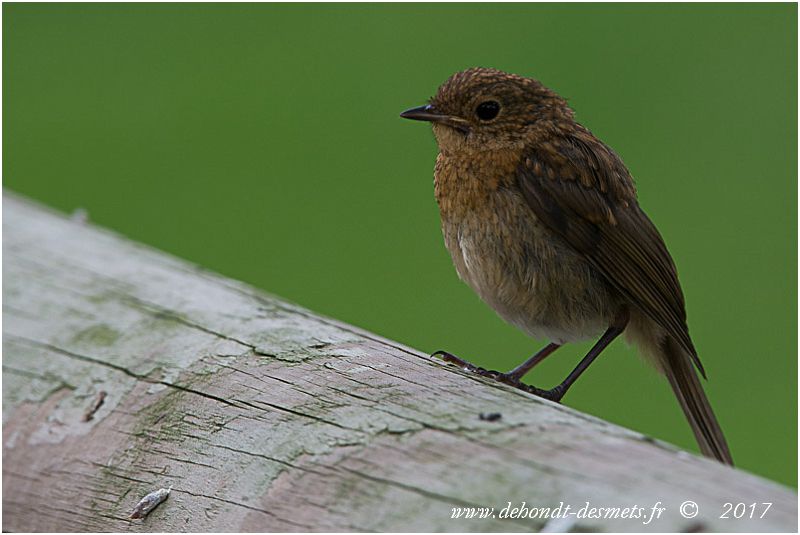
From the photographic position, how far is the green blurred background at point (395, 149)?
247 inches

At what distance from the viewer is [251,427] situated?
7.27 feet

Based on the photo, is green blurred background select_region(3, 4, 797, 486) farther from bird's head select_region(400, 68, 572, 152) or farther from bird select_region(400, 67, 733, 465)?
bird's head select_region(400, 68, 572, 152)

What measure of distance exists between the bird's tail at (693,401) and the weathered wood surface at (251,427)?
53.3 inches

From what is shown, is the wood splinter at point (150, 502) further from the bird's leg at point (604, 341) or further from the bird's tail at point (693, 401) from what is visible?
the bird's tail at point (693, 401)

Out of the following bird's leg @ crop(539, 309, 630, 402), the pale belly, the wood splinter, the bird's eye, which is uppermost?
the bird's eye

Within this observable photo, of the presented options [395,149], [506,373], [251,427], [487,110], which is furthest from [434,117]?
[395,149]

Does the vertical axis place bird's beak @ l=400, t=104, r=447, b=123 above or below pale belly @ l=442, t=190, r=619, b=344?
above

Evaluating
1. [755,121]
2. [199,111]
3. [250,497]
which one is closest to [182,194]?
[199,111]

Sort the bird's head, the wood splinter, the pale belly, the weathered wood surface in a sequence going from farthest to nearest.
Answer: the bird's head, the pale belly, the wood splinter, the weathered wood surface

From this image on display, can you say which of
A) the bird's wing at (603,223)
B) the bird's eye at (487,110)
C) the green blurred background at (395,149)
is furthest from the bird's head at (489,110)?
the green blurred background at (395,149)

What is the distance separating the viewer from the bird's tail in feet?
11.3

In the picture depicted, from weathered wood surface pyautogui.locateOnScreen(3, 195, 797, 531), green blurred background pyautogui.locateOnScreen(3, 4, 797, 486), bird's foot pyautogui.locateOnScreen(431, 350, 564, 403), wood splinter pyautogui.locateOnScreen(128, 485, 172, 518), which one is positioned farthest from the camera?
green blurred background pyautogui.locateOnScreen(3, 4, 797, 486)

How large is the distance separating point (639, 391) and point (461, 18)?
12.6ft

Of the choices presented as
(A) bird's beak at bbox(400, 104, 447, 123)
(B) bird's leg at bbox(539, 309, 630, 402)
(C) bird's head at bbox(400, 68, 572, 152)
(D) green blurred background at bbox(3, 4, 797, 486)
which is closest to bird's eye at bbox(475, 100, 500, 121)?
(C) bird's head at bbox(400, 68, 572, 152)
